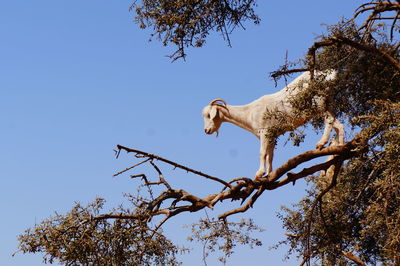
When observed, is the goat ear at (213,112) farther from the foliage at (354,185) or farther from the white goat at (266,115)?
the foliage at (354,185)

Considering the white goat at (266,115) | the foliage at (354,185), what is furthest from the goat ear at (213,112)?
the foliage at (354,185)

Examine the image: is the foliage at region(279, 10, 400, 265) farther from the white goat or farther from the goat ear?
the goat ear

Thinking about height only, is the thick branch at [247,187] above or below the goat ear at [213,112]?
below

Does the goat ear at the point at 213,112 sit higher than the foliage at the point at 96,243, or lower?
higher

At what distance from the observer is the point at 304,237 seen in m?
17.3

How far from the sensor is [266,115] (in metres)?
16.3

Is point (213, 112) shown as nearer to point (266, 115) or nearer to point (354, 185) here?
point (266, 115)

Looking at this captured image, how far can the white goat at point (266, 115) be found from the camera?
16.0 metres

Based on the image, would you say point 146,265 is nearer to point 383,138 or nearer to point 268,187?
point 268,187

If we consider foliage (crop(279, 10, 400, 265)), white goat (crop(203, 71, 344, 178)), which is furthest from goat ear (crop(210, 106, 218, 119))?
foliage (crop(279, 10, 400, 265))

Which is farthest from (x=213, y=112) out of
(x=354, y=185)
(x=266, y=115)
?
(x=354, y=185)

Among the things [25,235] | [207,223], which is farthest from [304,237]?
[25,235]

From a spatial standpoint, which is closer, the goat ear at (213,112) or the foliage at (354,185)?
the foliage at (354,185)

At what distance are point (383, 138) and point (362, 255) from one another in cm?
540
